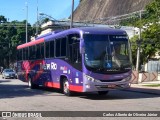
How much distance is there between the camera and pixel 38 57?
87.0ft

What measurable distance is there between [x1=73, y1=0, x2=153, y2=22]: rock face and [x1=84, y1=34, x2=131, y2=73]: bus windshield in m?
93.8

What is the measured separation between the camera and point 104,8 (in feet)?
447

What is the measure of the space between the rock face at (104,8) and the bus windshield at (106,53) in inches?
3693

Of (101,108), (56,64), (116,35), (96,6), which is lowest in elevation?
(101,108)

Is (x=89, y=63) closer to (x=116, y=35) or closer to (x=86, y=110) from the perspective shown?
(x=116, y=35)

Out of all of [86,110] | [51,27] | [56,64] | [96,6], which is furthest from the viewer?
[96,6]

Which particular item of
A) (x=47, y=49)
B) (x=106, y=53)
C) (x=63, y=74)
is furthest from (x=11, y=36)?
(x=106, y=53)

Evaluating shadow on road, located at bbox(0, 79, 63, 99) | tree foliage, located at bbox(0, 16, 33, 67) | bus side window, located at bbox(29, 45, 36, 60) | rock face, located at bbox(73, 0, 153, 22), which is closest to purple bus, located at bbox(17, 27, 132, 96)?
shadow on road, located at bbox(0, 79, 63, 99)

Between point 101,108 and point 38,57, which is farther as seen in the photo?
point 38,57

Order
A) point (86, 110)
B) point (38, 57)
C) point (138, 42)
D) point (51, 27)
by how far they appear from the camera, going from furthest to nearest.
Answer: point (51, 27) → point (138, 42) → point (38, 57) → point (86, 110)

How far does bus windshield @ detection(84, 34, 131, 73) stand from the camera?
18.7 metres

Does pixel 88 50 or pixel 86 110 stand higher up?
pixel 88 50

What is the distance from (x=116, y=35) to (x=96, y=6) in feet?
408

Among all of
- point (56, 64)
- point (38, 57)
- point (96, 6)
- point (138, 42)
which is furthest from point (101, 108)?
point (96, 6)
